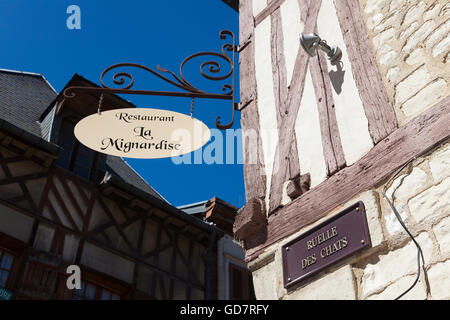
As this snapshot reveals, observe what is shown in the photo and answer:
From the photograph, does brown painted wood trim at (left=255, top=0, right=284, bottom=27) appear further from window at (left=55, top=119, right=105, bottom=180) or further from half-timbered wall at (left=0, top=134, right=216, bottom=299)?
window at (left=55, top=119, right=105, bottom=180)

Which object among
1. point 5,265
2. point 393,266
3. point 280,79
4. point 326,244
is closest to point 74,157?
point 5,265

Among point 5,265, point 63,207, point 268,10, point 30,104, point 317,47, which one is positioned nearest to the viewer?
point 317,47

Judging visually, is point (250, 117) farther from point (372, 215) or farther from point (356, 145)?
point (372, 215)

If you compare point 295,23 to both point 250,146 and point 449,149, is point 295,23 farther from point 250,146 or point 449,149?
point 449,149

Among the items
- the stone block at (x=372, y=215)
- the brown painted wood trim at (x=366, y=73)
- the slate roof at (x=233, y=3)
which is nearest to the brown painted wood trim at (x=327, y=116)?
the brown painted wood trim at (x=366, y=73)

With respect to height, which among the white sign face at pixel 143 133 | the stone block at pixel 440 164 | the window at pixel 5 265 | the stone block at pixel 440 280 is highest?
the window at pixel 5 265

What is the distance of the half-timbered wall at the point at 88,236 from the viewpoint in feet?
26.1

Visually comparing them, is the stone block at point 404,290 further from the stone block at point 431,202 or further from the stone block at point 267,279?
the stone block at point 267,279

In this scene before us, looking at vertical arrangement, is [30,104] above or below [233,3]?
above

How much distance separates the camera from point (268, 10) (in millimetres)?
4973

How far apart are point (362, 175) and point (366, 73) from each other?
0.74 metres

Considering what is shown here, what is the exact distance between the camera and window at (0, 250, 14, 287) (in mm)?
7590

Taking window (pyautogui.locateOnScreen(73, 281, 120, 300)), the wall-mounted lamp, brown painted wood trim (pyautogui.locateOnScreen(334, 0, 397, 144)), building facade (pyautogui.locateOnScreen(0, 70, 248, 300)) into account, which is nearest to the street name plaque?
brown painted wood trim (pyautogui.locateOnScreen(334, 0, 397, 144))
